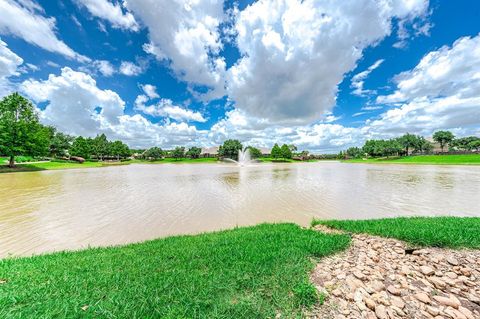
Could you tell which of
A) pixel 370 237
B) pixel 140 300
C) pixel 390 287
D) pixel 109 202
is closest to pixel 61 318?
pixel 140 300

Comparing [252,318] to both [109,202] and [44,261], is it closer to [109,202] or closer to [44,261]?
[44,261]

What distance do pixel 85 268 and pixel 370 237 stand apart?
284 inches

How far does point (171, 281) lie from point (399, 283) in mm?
4041

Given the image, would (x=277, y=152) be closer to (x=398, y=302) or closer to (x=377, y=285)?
(x=377, y=285)

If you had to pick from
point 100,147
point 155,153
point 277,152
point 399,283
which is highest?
point 100,147

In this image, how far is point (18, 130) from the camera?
3628 cm

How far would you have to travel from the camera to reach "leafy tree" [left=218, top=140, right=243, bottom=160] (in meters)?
103

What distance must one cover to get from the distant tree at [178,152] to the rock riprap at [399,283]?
389ft

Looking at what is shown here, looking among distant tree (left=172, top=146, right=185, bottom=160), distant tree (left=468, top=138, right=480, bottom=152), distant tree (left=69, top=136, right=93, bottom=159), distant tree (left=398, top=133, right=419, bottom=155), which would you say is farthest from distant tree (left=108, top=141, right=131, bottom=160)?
distant tree (left=468, top=138, right=480, bottom=152)

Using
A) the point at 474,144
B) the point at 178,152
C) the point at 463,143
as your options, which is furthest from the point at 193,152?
the point at 463,143

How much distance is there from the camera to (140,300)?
3051mm

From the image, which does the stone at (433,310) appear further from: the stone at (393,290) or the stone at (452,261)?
the stone at (452,261)

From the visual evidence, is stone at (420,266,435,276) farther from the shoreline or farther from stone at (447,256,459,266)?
stone at (447,256,459,266)

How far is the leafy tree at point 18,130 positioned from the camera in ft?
115
